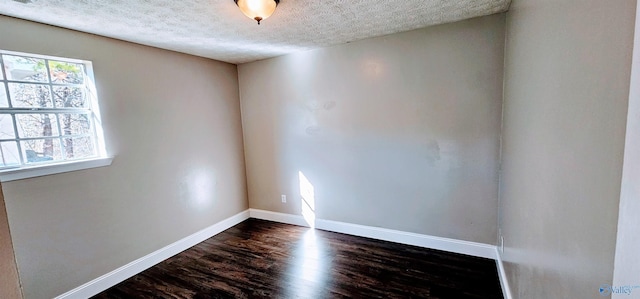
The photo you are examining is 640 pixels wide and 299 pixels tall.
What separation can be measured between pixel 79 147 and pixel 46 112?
0.36m

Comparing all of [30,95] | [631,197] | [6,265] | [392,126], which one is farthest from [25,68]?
[631,197]

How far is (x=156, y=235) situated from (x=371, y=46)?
3113mm

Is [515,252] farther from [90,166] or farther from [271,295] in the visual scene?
[90,166]

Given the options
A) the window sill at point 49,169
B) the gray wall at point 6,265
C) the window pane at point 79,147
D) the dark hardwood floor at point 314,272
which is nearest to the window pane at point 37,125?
the window pane at point 79,147

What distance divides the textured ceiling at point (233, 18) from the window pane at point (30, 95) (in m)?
0.50

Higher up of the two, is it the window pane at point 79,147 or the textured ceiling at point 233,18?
the textured ceiling at point 233,18

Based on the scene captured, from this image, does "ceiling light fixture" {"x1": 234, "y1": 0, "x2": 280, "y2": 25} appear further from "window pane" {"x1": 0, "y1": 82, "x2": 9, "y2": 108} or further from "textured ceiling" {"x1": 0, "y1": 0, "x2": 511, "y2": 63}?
"window pane" {"x1": 0, "y1": 82, "x2": 9, "y2": 108}

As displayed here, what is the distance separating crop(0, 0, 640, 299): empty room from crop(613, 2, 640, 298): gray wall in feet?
0.48

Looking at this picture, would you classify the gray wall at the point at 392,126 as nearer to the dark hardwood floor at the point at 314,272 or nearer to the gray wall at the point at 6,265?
the dark hardwood floor at the point at 314,272

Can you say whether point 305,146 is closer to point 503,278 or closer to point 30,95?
point 503,278

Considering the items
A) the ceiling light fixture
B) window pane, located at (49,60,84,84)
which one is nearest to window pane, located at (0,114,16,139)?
window pane, located at (49,60,84,84)

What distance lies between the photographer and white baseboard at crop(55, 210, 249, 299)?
233 cm

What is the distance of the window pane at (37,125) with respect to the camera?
2041 mm

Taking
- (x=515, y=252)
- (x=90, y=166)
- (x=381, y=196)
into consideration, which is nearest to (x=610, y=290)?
(x=515, y=252)
